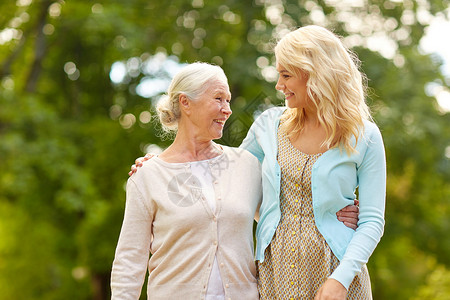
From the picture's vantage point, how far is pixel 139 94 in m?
9.81

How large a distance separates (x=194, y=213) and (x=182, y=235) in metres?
0.10

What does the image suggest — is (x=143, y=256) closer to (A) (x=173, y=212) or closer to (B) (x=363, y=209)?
(A) (x=173, y=212)

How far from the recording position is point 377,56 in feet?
28.7

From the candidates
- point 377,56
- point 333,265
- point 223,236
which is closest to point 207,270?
point 223,236

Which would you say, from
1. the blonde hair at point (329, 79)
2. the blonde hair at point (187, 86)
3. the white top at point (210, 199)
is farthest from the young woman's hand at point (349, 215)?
the blonde hair at point (187, 86)

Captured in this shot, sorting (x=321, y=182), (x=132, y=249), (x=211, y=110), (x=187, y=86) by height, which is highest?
(x=187, y=86)

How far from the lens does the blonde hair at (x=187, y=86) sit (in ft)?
7.96

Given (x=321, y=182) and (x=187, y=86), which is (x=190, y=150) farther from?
(x=321, y=182)

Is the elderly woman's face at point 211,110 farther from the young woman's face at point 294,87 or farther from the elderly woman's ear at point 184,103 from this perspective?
the young woman's face at point 294,87

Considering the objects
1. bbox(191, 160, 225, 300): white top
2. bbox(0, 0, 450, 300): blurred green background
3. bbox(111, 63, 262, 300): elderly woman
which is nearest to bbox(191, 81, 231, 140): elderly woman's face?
bbox(111, 63, 262, 300): elderly woman

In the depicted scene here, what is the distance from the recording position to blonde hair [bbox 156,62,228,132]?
7.96 feet

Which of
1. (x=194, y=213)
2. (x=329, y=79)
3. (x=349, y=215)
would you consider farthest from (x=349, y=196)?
(x=194, y=213)

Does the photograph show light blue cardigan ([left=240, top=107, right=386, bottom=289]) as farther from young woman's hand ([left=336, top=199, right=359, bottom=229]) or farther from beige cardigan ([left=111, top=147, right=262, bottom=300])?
beige cardigan ([left=111, top=147, right=262, bottom=300])

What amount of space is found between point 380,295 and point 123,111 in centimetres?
752
